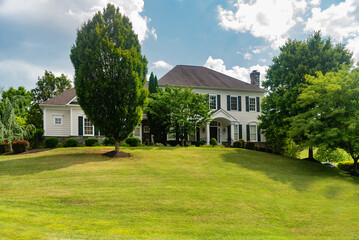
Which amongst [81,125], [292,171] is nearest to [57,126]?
[81,125]

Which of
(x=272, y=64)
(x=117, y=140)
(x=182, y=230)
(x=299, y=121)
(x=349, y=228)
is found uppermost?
(x=272, y=64)

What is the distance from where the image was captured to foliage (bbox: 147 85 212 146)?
68.3ft

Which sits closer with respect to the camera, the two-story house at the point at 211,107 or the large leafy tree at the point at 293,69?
the large leafy tree at the point at 293,69

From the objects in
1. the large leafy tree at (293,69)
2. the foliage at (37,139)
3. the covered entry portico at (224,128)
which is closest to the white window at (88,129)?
the foliage at (37,139)

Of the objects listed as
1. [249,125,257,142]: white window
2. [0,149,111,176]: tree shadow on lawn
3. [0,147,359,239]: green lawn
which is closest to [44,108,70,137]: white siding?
[0,149,111,176]: tree shadow on lawn

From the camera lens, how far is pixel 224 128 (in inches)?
1059

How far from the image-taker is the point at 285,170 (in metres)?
14.4

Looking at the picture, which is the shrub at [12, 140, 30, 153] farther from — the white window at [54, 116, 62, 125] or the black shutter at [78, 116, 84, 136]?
the white window at [54, 116, 62, 125]

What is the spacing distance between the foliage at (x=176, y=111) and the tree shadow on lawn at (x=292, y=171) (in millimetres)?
5082

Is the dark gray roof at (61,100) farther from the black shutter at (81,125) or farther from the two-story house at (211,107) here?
the black shutter at (81,125)

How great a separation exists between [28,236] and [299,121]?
Answer: 16508mm

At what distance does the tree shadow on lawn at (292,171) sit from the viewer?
12.0 meters

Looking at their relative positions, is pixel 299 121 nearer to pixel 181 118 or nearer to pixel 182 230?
pixel 181 118

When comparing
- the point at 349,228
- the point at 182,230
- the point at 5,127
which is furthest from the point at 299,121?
the point at 5,127
